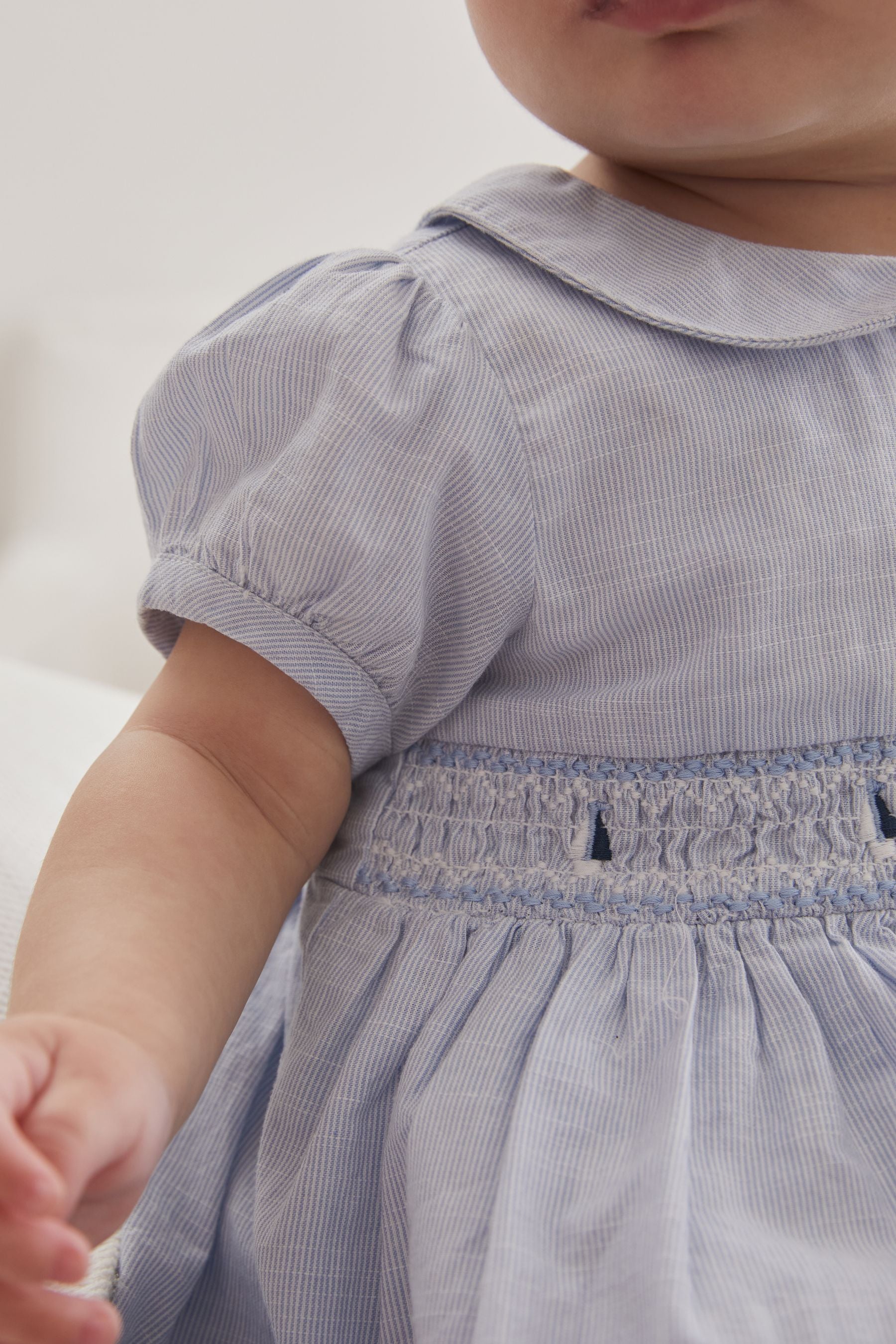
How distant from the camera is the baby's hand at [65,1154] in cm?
33

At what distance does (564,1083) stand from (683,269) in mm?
358

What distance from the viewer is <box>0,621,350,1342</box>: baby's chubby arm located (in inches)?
15.0

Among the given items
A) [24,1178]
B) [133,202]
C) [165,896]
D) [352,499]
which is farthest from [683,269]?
[133,202]

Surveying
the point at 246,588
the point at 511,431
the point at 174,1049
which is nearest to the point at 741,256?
the point at 511,431

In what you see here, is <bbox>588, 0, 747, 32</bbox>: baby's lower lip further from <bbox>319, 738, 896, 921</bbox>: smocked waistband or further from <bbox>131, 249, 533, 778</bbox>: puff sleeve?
<bbox>319, 738, 896, 921</bbox>: smocked waistband

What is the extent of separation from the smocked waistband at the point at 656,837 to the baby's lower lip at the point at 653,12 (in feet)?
1.01

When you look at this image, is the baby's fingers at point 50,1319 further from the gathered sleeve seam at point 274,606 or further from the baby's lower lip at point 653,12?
the baby's lower lip at point 653,12

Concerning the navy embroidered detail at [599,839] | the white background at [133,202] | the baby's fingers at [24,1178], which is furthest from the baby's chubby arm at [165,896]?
the white background at [133,202]

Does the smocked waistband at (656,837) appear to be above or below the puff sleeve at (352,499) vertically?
below

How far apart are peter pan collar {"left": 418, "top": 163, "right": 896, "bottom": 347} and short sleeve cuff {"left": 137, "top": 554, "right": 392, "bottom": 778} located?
0.20m

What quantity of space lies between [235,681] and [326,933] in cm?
13

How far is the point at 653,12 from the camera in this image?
538mm

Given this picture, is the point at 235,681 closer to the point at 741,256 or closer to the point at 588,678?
the point at 588,678

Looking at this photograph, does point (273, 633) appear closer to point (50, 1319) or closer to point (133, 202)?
point (50, 1319)
